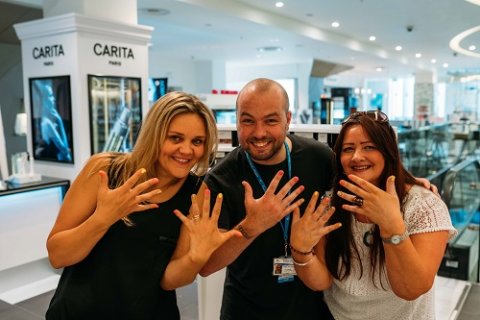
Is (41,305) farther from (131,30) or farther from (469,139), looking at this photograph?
(469,139)

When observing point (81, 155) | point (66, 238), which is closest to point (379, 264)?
point (66, 238)

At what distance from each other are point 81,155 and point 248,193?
12.1 feet

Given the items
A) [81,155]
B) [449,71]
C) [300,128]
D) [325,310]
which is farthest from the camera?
[449,71]

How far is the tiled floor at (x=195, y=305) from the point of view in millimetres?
3629

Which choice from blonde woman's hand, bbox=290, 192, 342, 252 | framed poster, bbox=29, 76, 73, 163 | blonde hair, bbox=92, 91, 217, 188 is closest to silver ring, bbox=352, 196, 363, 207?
blonde woman's hand, bbox=290, 192, 342, 252

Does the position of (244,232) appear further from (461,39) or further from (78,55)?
(461,39)

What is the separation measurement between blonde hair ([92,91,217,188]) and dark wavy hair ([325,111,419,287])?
0.53 metres

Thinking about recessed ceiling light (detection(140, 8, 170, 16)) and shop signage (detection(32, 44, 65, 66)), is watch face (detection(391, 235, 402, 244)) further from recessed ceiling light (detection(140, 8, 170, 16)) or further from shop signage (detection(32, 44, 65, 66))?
recessed ceiling light (detection(140, 8, 170, 16))

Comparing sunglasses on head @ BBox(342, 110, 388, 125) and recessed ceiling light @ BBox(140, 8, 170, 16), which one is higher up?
recessed ceiling light @ BBox(140, 8, 170, 16)

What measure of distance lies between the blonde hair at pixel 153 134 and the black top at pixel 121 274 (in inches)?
6.4

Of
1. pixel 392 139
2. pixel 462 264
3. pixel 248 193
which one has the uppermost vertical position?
pixel 392 139

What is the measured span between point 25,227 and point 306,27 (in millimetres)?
8093

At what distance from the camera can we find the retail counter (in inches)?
167

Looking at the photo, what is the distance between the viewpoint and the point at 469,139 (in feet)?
32.6
